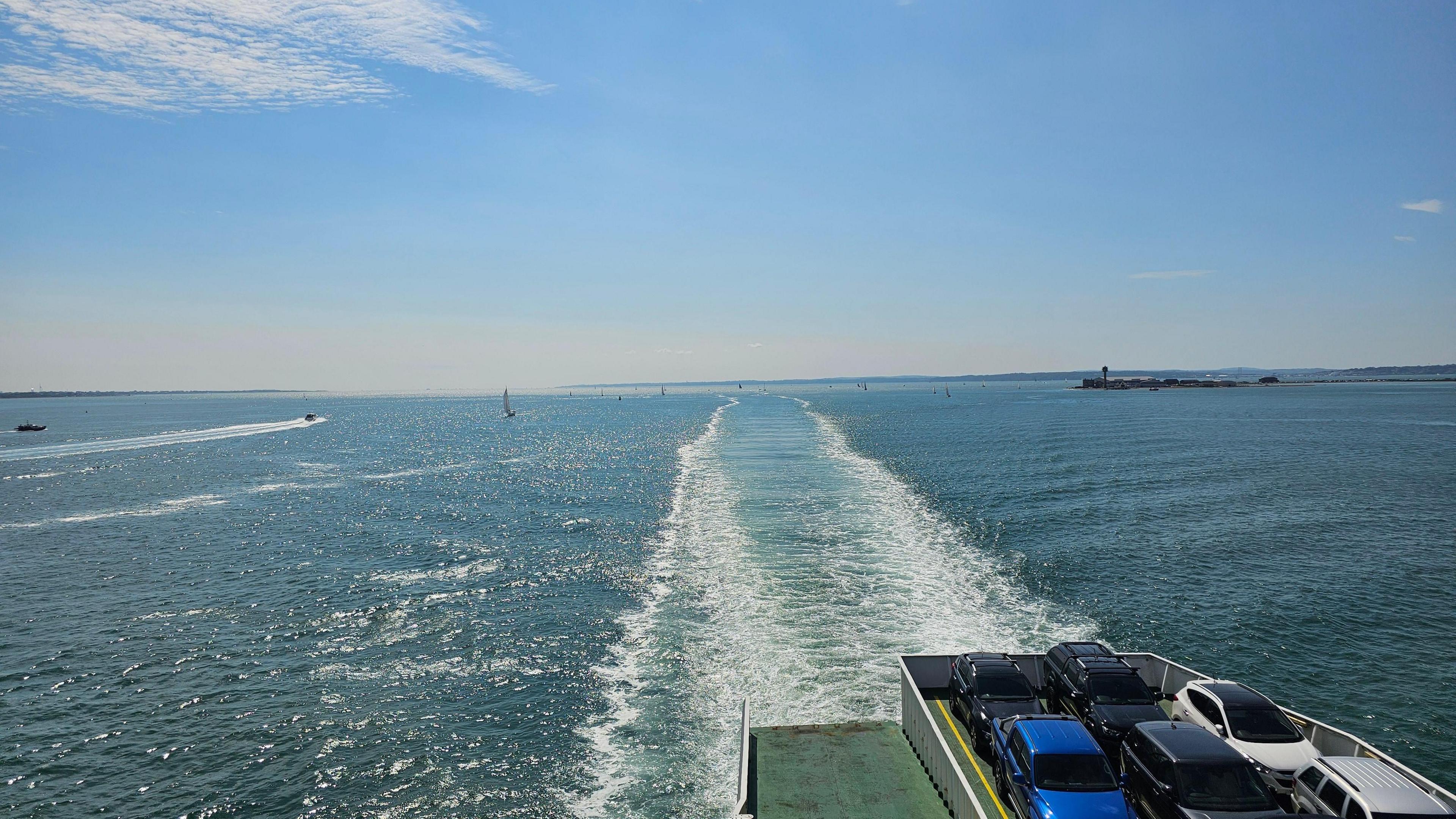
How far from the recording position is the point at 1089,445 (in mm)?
81875

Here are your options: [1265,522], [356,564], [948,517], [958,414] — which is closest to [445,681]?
[356,564]

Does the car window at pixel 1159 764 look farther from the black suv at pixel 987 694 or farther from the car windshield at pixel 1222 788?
the black suv at pixel 987 694

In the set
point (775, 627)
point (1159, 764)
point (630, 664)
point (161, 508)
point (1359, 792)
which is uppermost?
point (1359, 792)

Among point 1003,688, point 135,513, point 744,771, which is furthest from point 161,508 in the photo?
point 1003,688

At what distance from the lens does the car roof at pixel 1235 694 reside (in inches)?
592

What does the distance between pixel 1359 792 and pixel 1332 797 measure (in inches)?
23.2

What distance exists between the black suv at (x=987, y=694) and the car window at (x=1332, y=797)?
487cm

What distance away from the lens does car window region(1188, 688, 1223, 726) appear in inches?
589

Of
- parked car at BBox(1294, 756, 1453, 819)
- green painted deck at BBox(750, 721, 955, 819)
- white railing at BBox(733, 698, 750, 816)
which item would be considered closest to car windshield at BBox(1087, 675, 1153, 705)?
parked car at BBox(1294, 756, 1453, 819)

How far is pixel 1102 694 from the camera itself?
→ 16.4m

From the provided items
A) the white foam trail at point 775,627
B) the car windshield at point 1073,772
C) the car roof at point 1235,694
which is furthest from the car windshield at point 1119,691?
the white foam trail at point 775,627

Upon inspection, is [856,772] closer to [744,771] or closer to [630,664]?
[744,771]

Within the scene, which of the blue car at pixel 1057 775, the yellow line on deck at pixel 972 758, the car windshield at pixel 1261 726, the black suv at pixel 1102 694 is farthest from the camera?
the black suv at pixel 1102 694

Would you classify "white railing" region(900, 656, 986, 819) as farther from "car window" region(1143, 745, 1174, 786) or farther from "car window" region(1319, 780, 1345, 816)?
"car window" region(1319, 780, 1345, 816)
